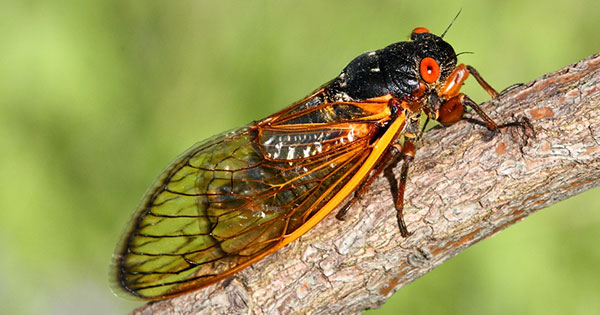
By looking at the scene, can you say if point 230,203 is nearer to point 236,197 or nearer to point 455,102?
point 236,197

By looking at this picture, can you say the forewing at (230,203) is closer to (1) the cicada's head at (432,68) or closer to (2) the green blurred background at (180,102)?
(1) the cicada's head at (432,68)

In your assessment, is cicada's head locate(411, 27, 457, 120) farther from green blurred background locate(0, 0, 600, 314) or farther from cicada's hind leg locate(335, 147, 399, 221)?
green blurred background locate(0, 0, 600, 314)

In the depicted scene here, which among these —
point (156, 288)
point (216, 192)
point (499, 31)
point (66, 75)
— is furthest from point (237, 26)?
point (156, 288)

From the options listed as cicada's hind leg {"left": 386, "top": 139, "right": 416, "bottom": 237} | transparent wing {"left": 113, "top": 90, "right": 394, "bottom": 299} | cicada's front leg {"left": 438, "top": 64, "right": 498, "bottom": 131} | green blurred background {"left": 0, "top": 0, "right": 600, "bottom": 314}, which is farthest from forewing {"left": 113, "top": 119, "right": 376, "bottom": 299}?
green blurred background {"left": 0, "top": 0, "right": 600, "bottom": 314}

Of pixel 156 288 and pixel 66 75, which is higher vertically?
pixel 66 75

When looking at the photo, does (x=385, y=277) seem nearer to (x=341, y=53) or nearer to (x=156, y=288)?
(x=156, y=288)

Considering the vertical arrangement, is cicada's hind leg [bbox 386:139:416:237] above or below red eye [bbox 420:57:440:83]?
below

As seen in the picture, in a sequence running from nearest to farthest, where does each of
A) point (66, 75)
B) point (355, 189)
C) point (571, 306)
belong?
point (355, 189) → point (571, 306) → point (66, 75)
